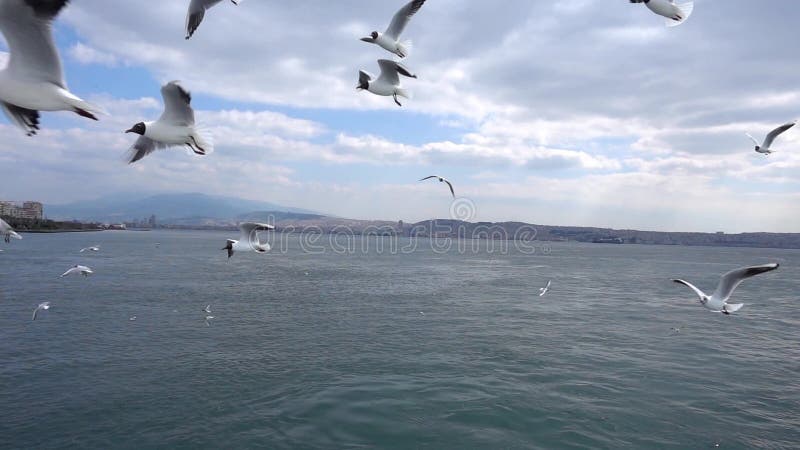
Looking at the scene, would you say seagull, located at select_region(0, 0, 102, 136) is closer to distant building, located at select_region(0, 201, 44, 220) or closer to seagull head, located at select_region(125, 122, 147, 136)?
seagull head, located at select_region(125, 122, 147, 136)

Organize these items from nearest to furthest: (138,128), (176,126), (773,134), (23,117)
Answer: (23,117)
(138,128)
(176,126)
(773,134)

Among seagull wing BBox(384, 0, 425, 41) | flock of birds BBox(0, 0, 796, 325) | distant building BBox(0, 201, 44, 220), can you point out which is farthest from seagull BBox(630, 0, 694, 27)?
distant building BBox(0, 201, 44, 220)

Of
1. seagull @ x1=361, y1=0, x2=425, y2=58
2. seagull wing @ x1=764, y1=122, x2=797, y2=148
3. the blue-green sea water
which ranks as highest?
seagull @ x1=361, y1=0, x2=425, y2=58

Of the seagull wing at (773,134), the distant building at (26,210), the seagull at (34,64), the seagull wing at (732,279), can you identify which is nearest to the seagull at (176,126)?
the seagull at (34,64)

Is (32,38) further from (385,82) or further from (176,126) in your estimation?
(385,82)

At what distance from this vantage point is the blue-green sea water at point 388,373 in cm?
1145

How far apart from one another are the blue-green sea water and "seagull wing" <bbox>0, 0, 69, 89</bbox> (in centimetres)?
866

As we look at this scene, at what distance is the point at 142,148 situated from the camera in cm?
725

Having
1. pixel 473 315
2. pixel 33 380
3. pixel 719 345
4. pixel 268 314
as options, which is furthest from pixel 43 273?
pixel 719 345

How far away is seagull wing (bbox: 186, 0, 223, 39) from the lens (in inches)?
220

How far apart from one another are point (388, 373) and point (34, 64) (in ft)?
42.5

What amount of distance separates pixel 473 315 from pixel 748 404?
529 inches

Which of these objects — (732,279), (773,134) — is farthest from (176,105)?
(773,134)

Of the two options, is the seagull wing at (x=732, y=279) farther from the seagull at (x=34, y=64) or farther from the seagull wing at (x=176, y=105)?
the seagull at (x=34, y=64)
